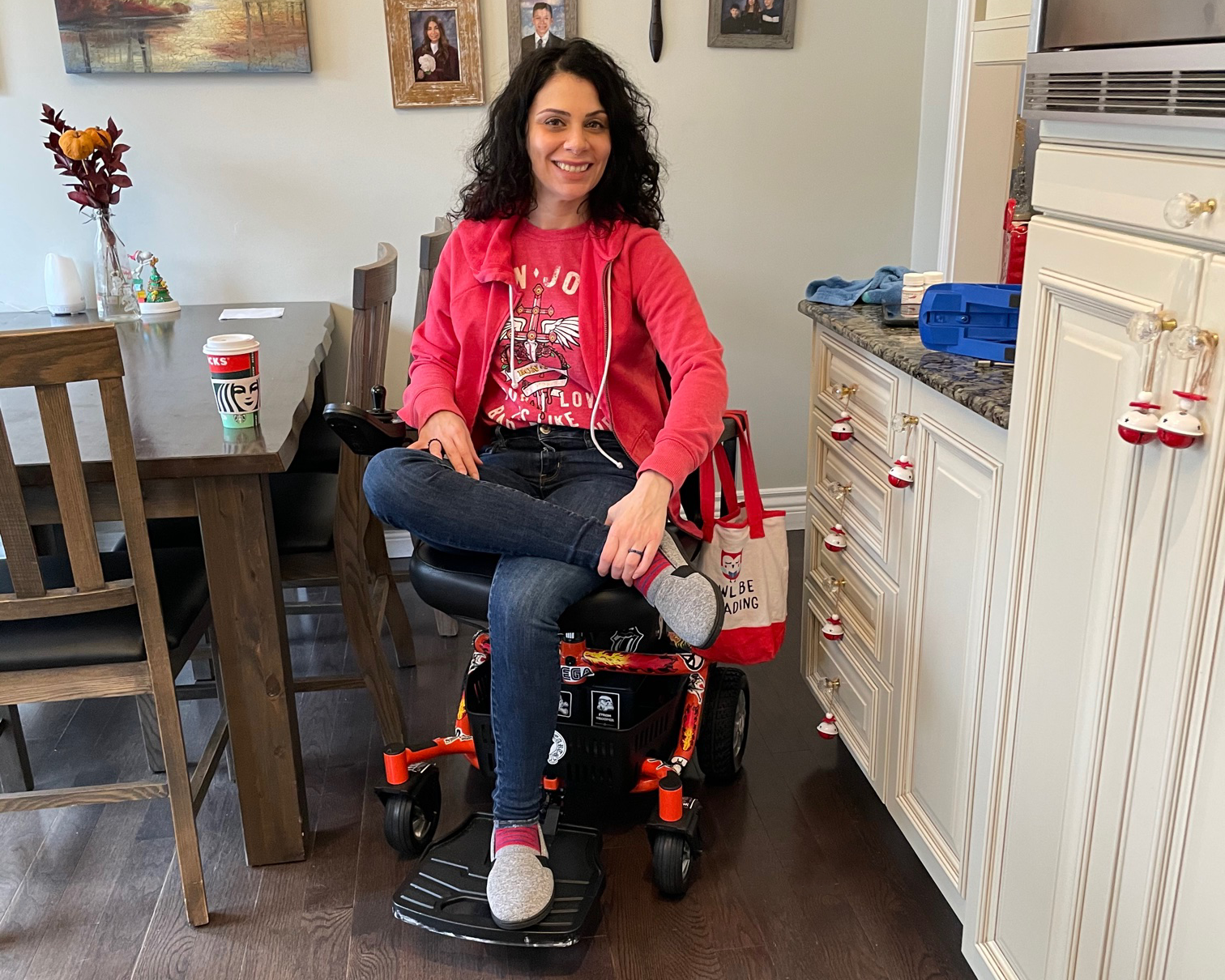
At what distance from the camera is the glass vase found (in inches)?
106

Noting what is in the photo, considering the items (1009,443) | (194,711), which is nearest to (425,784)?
(194,711)

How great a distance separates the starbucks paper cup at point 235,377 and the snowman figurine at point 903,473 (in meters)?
0.99

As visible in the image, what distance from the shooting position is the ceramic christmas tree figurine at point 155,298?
279cm

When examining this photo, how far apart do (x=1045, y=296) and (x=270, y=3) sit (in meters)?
2.21

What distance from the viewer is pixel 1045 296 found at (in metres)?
1.20

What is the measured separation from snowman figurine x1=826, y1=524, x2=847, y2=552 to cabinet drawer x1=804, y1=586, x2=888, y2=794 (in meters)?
0.17

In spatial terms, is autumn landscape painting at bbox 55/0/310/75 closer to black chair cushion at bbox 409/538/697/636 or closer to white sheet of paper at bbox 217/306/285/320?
white sheet of paper at bbox 217/306/285/320

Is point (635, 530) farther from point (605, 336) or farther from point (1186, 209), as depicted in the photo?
point (1186, 209)

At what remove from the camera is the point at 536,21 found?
280 centimetres

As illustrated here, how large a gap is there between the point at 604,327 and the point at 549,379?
127 millimetres

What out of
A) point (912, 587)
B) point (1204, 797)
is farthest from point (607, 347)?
point (1204, 797)

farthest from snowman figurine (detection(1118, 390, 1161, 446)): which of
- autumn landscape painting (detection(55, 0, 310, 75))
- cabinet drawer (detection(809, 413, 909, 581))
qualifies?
autumn landscape painting (detection(55, 0, 310, 75))

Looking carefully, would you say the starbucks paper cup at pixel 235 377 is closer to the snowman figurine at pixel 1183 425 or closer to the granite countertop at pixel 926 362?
the granite countertop at pixel 926 362

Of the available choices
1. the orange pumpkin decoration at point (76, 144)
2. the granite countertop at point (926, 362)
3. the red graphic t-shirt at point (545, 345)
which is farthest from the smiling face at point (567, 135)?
the orange pumpkin decoration at point (76, 144)
